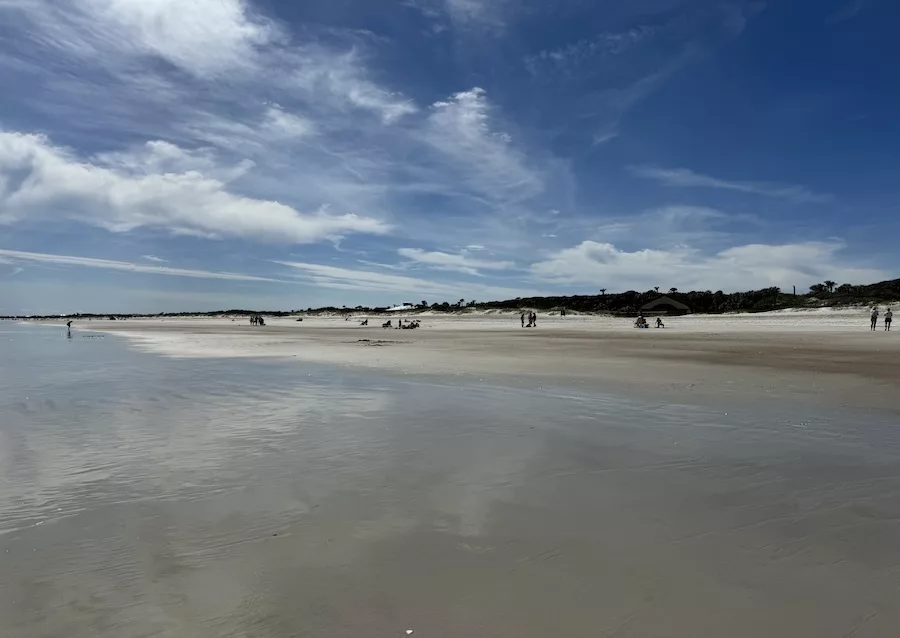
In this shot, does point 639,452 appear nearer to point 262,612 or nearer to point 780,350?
point 262,612

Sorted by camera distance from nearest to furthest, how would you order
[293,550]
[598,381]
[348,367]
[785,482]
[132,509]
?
[293,550] < [132,509] < [785,482] < [598,381] < [348,367]

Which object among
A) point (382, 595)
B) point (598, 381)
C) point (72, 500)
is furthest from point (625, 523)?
point (598, 381)

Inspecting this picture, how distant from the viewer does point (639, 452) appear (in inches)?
289

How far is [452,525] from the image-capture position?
16.0ft

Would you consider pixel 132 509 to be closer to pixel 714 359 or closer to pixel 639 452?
pixel 639 452

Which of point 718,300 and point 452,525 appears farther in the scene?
point 718,300

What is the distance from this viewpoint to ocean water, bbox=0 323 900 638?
3.42 m

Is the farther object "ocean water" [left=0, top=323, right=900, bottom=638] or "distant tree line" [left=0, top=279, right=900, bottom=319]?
"distant tree line" [left=0, top=279, right=900, bottom=319]

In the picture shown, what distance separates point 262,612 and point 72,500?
350cm

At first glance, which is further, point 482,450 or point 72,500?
point 482,450

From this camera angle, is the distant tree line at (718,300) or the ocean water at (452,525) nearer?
the ocean water at (452,525)

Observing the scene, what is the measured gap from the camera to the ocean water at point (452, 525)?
3.42 meters

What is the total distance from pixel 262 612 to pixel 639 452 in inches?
215

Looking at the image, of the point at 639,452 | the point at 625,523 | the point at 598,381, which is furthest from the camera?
the point at 598,381
